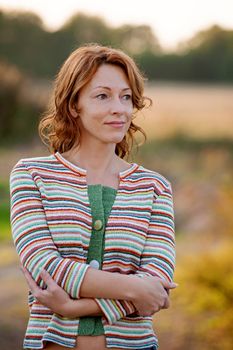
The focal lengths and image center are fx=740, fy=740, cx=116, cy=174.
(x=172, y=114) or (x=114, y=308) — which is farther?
(x=172, y=114)

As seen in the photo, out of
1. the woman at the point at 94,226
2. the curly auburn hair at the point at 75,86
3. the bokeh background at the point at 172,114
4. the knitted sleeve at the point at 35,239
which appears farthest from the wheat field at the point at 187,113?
the knitted sleeve at the point at 35,239

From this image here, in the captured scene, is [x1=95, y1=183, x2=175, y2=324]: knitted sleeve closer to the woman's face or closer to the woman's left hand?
the woman's left hand

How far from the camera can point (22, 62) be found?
271 inches

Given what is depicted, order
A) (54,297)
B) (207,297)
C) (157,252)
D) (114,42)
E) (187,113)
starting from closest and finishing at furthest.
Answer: (54,297)
(157,252)
(207,297)
(114,42)
(187,113)

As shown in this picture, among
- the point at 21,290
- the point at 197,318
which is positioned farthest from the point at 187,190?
the point at 21,290

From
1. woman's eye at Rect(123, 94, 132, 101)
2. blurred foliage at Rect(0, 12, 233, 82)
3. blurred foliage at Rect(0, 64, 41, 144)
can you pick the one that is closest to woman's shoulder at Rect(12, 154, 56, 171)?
woman's eye at Rect(123, 94, 132, 101)

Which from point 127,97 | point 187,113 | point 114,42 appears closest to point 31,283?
point 127,97

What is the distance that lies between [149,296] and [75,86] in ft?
1.74

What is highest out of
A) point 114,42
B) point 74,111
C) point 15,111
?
point 114,42

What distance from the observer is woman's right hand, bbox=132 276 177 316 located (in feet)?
5.42

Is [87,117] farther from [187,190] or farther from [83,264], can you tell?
[187,190]

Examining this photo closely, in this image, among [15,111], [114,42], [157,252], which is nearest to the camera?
[157,252]

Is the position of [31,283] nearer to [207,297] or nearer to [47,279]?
[47,279]

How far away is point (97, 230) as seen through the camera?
5.60 ft
